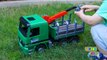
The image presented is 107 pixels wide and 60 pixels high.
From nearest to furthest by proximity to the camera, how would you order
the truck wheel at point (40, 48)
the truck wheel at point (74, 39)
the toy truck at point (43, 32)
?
1. the toy truck at point (43, 32)
2. the truck wheel at point (40, 48)
3. the truck wheel at point (74, 39)

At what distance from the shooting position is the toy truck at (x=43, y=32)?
346 cm

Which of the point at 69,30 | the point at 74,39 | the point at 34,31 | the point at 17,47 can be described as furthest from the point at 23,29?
the point at 74,39

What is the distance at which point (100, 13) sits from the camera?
2863 mm

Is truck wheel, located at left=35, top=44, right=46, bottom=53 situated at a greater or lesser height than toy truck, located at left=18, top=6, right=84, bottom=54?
lesser

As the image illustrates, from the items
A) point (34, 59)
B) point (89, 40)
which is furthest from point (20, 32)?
point (89, 40)

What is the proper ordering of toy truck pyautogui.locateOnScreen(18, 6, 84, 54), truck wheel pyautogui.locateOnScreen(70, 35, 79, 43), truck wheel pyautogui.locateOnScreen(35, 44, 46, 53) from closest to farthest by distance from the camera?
toy truck pyautogui.locateOnScreen(18, 6, 84, 54)
truck wheel pyautogui.locateOnScreen(35, 44, 46, 53)
truck wheel pyautogui.locateOnScreen(70, 35, 79, 43)

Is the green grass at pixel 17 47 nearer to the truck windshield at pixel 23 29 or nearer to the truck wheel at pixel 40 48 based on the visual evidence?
the truck wheel at pixel 40 48

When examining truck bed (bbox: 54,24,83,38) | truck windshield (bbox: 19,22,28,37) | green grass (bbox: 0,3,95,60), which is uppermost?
truck windshield (bbox: 19,22,28,37)

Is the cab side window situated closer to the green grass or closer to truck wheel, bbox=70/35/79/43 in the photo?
the green grass

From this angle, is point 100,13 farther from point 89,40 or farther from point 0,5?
point 0,5

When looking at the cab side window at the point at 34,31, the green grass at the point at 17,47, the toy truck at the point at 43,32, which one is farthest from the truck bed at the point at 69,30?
the cab side window at the point at 34,31

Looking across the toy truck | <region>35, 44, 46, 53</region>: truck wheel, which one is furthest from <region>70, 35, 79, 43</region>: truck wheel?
<region>35, 44, 46, 53</region>: truck wheel

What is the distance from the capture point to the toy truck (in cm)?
346

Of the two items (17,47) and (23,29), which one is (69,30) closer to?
(23,29)
